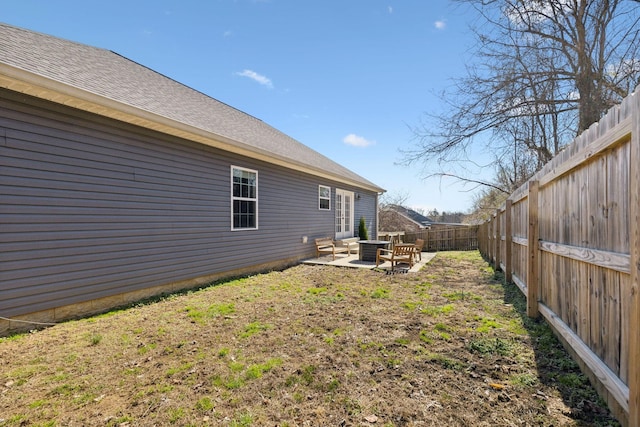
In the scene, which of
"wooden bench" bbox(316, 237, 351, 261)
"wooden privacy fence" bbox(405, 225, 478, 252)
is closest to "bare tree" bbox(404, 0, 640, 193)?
"wooden bench" bbox(316, 237, 351, 261)

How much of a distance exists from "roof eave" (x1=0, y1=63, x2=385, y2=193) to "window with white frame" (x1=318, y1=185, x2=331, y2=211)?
4547 mm

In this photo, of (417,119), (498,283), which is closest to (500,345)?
(498,283)

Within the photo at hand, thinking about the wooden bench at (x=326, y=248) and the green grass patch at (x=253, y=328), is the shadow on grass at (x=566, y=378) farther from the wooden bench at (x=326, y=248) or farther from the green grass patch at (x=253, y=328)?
the wooden bench at (x=326, y=248)

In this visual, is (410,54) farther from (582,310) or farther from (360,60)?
(582,310)

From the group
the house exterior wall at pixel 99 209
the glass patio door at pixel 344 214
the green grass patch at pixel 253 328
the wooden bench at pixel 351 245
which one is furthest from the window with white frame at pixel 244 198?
the glass patio door at pixel 344 214

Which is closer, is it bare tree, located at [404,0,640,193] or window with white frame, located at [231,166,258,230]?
bare tree, located at [404,0,640,193]

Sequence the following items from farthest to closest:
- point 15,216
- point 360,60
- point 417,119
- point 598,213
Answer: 1. point 360,60
2. point 417,119
3. point 15,216
4. point 598,213

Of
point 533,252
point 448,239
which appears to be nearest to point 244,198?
point 533,252

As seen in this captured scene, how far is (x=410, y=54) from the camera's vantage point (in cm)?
951

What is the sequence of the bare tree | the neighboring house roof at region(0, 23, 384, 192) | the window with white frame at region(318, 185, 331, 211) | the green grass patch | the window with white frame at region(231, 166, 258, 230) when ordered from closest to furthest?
the green grass patch → the neighboring house roof at region(0, 23, 384, 192) → the bare tree → the window with white frame at region(231, 166, 258, 230) → the window with white frame at region(318, 185, 331, 211)

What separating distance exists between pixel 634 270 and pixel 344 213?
1211cm

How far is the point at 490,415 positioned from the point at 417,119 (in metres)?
8.19

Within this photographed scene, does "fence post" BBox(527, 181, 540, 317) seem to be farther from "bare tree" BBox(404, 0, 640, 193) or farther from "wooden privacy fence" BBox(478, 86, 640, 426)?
"bare tree" BBox(404, 0, 640, 193)

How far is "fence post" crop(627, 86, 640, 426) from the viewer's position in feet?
5.36
